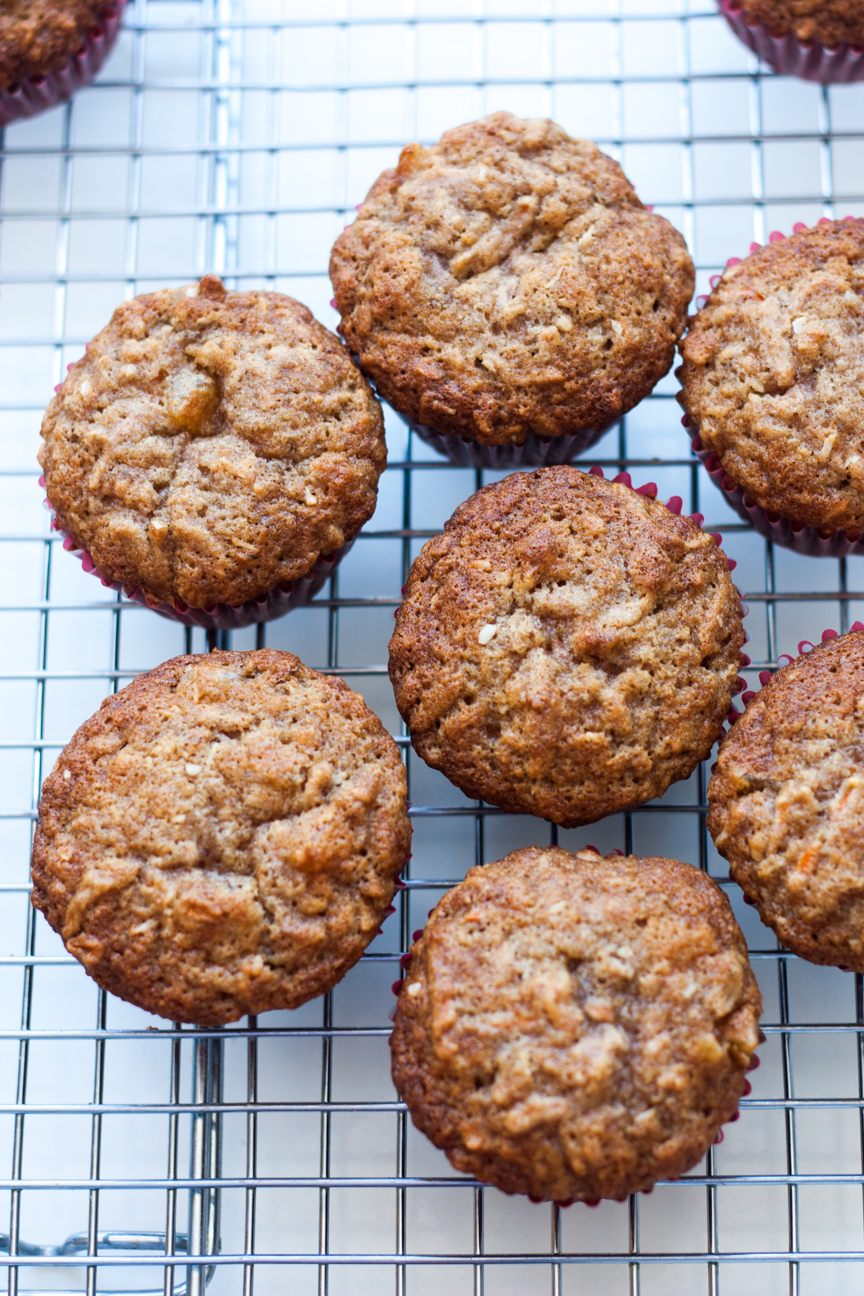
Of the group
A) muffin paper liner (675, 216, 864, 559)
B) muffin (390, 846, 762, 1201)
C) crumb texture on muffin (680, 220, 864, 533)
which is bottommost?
muffin (390, 846, 762, 1201)

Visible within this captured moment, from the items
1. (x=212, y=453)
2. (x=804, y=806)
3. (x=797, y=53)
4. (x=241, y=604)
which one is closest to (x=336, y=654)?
(x=241, y=604)

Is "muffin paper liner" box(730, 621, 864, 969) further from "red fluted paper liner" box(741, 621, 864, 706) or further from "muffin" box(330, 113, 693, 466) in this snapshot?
"muffin" box(330, 113, 693, 466)

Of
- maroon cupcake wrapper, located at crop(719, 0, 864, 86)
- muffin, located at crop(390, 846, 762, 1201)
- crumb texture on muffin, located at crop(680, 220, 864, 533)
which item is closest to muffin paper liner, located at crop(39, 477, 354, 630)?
muffin, located at crop(390, 846, 762, 1201)

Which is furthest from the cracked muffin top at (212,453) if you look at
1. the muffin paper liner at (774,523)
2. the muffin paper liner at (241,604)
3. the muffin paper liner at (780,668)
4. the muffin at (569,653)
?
the muffin paper liner at (780,668)

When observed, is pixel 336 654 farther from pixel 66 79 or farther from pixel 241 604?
pixel 66 79

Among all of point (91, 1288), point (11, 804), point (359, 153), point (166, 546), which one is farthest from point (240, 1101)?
point (359, 153)

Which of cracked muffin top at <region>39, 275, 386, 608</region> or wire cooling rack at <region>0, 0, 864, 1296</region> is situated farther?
wire cooling rack at <region>0, 0, 864, 1296</region>
